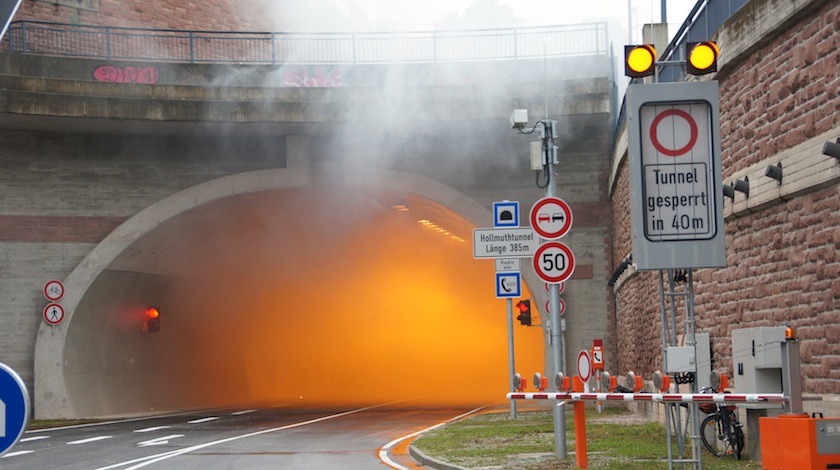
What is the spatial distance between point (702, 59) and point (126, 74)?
19.6 metres

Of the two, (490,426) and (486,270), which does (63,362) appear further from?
(486,270)

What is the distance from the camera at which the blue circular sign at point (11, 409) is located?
561 centimetres

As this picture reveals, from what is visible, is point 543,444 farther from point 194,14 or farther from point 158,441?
point 194,14

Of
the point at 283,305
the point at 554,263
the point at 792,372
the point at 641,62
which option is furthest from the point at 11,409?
the point at 283,305

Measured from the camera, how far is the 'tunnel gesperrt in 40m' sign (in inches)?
432

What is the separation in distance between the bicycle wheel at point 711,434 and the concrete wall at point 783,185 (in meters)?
0.78

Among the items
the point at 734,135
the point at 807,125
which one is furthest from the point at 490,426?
the point at 807,125

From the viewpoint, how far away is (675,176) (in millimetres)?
11086

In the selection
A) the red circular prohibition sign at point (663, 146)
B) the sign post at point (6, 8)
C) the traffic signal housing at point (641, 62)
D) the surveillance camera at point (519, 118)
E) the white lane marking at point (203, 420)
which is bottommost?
the white lane marking at point (203, 420)

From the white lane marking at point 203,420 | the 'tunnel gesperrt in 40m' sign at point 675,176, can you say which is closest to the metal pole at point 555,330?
the 'tunnel gesperrt in 40m' sign at point 675,176

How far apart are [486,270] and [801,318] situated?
32758 millimetres

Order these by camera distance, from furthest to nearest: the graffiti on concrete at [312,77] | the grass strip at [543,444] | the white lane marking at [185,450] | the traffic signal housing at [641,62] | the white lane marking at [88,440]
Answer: the graffiti on concrete at [312,77] < the white lane marking at [88,440] < the white lane marking at [185,450] < the grass strip at [543,444] < the traffic signal housing at [641,62]

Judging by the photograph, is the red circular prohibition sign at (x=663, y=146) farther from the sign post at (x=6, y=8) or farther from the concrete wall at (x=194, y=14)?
the concrete wall at (x=194, y=14)

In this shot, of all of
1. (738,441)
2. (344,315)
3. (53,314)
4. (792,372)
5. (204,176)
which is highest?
(204,176)
